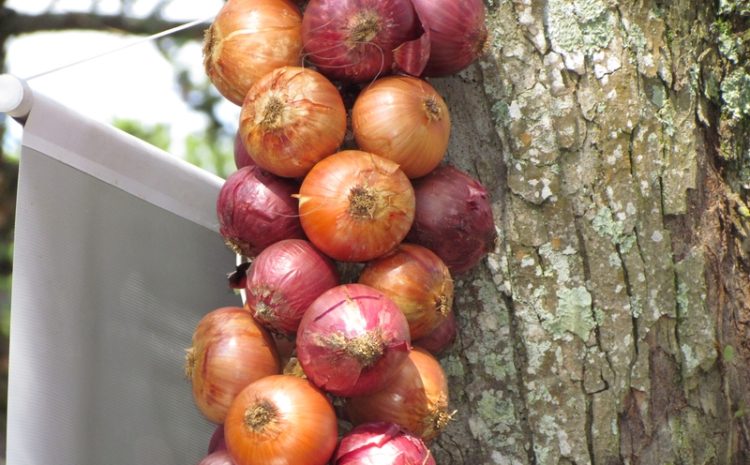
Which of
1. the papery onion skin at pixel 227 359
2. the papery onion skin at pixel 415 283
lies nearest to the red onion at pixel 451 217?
the papery onion skin at pixel 415 283

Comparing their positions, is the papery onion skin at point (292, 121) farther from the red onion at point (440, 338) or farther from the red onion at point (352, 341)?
the red onion at point (440, 338)

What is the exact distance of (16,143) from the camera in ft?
11.2

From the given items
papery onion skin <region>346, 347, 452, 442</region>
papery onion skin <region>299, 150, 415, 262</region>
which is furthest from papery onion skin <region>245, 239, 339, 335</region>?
papery onion skin <region>346, 347, 452, 442</region>

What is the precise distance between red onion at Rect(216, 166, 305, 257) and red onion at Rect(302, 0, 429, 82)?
16 cm

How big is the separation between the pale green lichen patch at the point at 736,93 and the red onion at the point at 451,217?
480mm

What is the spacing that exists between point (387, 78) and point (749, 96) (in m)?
0.63

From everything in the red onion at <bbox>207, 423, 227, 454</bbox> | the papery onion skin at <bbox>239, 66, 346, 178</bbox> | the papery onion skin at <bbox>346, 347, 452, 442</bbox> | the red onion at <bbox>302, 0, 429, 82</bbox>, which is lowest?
the red onion at <bbox>207, 423, 227, 454</bbox>

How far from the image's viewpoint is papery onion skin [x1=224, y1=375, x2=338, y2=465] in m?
0.98

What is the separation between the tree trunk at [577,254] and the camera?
1.24 metres

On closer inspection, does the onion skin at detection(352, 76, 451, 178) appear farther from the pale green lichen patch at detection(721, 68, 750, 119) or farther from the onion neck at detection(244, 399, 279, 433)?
the pale green lichen patch at detection(721, 68, 750, 119)

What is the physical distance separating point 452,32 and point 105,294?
0.62m

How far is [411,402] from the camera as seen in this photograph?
41.2 inches

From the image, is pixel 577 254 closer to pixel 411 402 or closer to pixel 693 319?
pixel 693 319

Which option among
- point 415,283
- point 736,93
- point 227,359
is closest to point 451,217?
point 415,283
